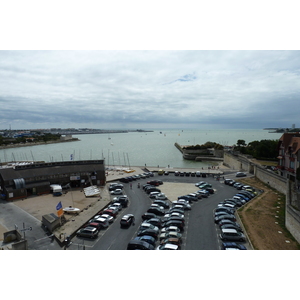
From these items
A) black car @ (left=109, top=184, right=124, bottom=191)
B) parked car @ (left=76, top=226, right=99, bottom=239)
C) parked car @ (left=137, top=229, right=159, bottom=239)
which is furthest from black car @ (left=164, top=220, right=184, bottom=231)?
black car @ (left=109, top=184, right=124, bottom=191)

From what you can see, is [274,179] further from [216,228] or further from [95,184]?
[95,184]

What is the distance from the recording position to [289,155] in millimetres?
23016

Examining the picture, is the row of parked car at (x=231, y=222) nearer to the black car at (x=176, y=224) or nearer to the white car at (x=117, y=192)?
the black car at (x=176, y=224)

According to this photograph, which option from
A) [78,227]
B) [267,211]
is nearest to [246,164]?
[267,211]

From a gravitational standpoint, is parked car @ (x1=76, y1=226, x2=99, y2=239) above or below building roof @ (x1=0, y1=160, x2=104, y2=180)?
below

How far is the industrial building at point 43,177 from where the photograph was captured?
20.3 meters

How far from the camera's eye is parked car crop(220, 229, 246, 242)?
12219mm

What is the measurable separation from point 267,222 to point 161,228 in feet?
22.6

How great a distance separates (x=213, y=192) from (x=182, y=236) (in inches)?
396

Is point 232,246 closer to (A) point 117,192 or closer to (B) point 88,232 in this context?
(B) point 88,232

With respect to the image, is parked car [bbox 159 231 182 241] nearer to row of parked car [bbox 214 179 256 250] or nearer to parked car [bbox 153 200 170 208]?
row of parked car [bbox 214 179 256 250]

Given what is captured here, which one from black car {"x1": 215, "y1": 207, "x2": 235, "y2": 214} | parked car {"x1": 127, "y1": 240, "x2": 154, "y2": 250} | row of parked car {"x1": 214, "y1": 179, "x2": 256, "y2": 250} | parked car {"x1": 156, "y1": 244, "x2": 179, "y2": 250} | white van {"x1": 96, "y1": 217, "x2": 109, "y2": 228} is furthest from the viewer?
black car {"x1": 215, "y1": 207, "x2": 235, "y2": 214}

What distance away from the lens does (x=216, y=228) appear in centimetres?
1392

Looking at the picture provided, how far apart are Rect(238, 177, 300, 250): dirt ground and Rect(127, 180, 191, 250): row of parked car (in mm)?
4014
